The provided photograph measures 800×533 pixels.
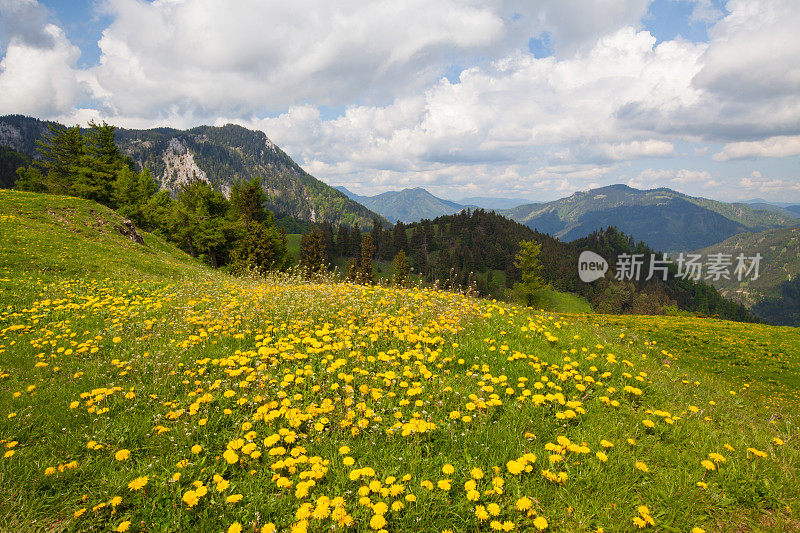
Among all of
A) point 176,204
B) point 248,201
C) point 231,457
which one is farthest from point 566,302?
point 231,457

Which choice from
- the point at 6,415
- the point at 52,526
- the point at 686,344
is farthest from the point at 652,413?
the point at 686,344

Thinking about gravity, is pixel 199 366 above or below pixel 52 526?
above

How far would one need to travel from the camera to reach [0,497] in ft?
11.5

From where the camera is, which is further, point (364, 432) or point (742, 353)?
point (742, 353)

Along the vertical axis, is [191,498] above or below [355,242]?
below

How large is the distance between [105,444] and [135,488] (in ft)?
3.99

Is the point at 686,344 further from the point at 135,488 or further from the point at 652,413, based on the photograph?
the point at 135,488

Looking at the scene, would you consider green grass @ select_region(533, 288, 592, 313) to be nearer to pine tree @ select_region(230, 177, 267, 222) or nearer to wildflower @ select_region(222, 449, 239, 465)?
pine tree @ select_region(230, 177, 267, 222)

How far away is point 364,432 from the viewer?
457cm

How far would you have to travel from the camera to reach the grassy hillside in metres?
3.53

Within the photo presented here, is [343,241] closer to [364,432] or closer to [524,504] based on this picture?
[364,432]

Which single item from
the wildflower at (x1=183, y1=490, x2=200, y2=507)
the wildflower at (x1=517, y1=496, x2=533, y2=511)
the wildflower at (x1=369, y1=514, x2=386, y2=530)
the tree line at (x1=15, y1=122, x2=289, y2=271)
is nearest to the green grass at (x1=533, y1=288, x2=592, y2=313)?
the tree line at (x1=15, y1=122, x2=289, y2=271)

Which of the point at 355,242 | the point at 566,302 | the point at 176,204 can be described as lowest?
the point at 566,302

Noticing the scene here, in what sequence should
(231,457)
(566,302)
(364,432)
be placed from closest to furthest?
1. (231,457)
2. (364,432)
3. (566,302)
